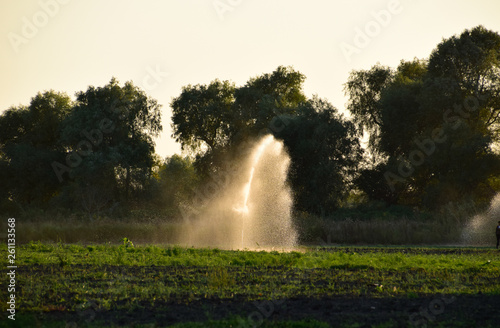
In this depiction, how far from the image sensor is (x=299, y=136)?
64.4m

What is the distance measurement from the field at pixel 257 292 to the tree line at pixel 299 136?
36539 mm

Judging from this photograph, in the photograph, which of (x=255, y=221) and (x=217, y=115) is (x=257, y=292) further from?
(x=217, y=115)

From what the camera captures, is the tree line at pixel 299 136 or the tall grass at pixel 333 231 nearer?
the tall grass at pixel 333 231

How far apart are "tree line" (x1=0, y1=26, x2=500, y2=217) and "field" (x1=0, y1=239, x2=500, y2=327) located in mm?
36539

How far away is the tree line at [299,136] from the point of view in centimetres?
6209

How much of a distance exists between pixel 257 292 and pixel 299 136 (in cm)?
4852

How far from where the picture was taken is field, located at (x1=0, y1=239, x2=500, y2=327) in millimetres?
12633

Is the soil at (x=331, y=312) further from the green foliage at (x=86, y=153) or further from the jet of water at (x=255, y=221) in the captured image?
the green foliage at (x=86, y=153)

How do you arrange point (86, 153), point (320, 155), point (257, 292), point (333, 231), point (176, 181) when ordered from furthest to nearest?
1. point (176, 181)
2. point (86, 153)
3. point (320, 155)
4. point (333, 231)
5. point (257, 292)

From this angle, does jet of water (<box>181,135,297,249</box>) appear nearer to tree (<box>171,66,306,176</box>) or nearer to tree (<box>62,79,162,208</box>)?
tree (<box>62,79,162,208</box>)

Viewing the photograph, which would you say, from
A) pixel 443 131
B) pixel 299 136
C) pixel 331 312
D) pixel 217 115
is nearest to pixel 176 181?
pixel 217 115

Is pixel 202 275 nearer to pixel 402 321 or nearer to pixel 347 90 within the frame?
pixel 402 321

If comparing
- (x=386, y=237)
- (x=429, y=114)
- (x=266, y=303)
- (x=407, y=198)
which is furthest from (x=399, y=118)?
(x=266, y=303)

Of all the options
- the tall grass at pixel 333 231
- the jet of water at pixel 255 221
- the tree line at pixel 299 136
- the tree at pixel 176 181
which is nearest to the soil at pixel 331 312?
the jet of water at pixel 255 221
